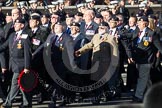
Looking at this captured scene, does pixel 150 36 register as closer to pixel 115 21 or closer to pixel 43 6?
pixel 115 21

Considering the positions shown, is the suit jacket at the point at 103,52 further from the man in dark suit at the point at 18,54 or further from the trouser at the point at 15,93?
the trouser at the point at 15,93

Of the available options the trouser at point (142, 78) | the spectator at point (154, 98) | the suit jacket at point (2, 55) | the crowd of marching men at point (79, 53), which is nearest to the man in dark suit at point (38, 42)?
the crowd of marching men at point (79, 53)

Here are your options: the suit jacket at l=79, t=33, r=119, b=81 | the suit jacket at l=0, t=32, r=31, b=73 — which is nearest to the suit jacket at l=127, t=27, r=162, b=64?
the suit jacket at l=79, t=33, r=119, b=81

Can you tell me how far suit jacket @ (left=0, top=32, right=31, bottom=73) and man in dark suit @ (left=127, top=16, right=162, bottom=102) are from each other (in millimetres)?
2232

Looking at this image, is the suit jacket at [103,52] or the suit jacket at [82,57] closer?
the suit jacket at [103,52]

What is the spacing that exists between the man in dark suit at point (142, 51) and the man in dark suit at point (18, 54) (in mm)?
2225

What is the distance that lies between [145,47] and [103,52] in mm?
837

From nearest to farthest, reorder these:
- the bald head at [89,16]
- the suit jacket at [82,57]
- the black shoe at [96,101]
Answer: the suit jacket at [82,57] < the black shoe at [96,101] < the bald head at [89,16]

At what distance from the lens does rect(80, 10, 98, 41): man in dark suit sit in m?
10.1

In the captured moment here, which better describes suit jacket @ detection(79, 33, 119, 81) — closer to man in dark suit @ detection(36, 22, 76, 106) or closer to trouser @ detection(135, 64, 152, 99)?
man in dark suit @ detection(36, 22, 76, 106)

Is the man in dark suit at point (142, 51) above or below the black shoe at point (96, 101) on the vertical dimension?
above

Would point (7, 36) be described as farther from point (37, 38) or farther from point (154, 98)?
point (154, 98)

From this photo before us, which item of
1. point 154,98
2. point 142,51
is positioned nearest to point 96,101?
point 142,51

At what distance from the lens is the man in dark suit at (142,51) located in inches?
390
